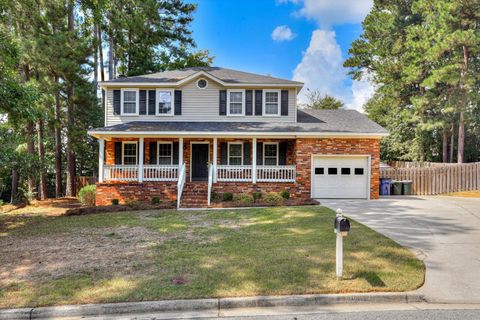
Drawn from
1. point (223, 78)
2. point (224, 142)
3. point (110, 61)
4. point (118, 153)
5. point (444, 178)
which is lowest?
point (444, 178)

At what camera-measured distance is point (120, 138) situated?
54.5ft

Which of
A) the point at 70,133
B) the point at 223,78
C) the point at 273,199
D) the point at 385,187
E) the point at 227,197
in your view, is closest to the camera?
the point at 273,199

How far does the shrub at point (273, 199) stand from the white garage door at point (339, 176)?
2.10 metres

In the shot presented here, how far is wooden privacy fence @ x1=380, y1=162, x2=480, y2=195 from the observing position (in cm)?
1731

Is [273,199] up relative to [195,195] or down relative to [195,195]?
down

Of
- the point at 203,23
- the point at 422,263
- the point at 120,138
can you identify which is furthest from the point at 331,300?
the point at 203,23

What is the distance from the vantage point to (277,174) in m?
15.5

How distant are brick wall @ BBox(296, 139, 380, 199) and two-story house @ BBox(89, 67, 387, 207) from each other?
5 cm

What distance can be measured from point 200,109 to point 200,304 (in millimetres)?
13809

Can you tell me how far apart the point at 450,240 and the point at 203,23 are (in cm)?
2491

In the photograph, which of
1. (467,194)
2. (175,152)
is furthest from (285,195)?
(467,194)

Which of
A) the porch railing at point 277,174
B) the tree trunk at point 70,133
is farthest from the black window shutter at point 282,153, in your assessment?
the tree trunk at point 70,133

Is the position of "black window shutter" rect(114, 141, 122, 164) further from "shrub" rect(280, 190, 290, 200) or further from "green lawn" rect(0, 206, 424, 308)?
"shrub" rect(280, 190, 290, 200)

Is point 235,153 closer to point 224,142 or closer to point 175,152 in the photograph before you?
point 224,142
